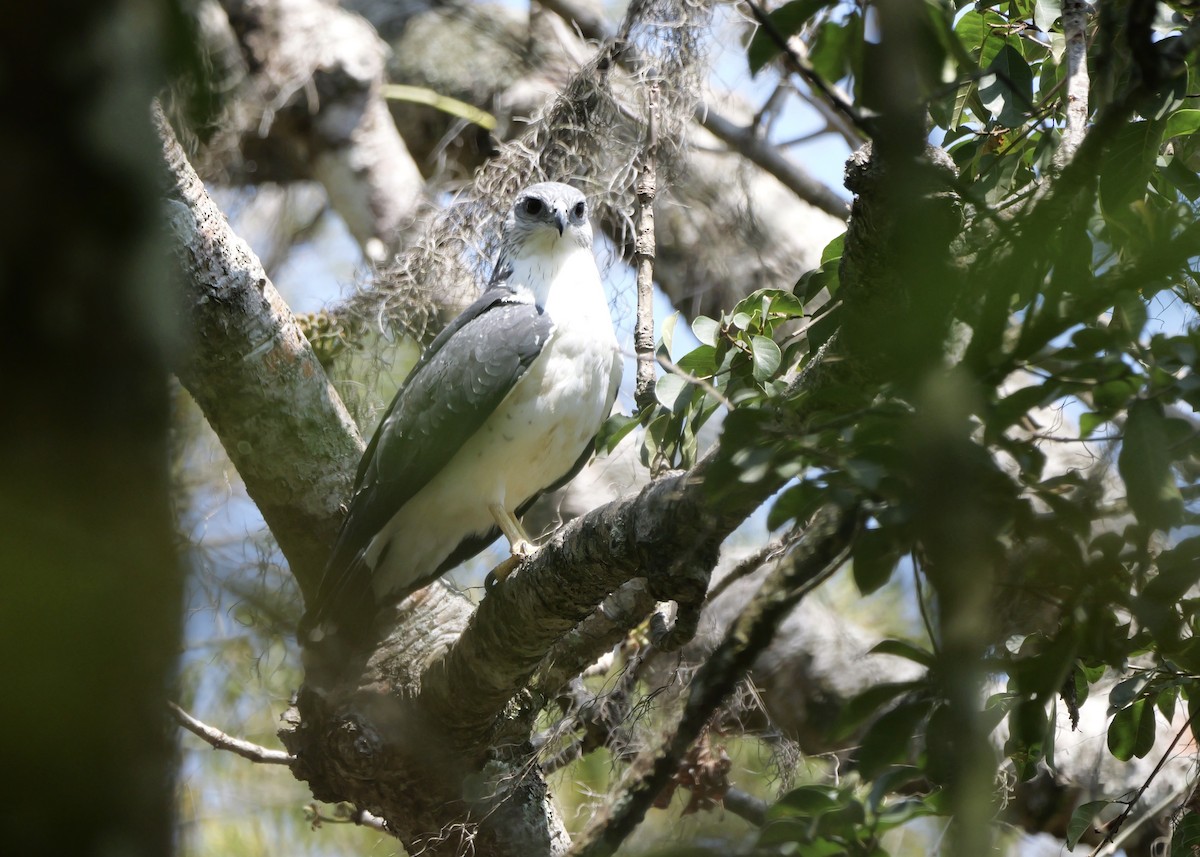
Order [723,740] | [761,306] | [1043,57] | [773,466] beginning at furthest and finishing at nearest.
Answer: [723,740] < [1043,57] < [761,306] < [773,466]

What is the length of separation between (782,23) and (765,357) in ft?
2.85

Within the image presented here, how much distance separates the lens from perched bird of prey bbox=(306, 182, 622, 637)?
3.51 metres

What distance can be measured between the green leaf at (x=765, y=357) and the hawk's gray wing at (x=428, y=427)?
1354 mm

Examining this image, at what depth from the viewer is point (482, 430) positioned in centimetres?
366

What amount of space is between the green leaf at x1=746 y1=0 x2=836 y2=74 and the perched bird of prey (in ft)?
6.68

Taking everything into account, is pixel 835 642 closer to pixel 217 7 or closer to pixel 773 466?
pixel 773 466

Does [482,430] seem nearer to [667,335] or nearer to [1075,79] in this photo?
[667,335]

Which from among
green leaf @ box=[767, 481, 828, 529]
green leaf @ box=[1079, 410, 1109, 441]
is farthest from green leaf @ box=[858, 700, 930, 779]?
green leaf @ box=[1079, 410, 1109, 441]

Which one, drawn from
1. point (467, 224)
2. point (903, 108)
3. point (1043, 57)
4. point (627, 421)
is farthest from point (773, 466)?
point (467, 224)

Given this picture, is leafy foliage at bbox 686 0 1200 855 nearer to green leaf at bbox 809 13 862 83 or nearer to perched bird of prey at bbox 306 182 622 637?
green leaf at bbox 809 13 862 83

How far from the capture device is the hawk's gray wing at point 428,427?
11.2 feet

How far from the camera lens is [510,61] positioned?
6301 millimetres

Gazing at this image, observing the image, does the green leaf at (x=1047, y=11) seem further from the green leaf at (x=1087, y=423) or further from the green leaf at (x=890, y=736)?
the green leaf at (x=890, y=736)

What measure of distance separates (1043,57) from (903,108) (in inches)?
76.4
